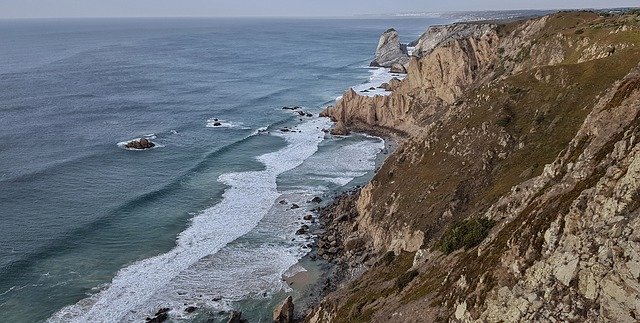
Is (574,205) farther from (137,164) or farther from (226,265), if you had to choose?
(137,164)

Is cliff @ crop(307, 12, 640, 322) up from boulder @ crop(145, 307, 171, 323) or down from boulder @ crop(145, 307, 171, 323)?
up

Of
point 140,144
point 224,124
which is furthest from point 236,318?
point 224,124

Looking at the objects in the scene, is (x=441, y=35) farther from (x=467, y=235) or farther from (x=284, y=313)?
(x=467, y=235)

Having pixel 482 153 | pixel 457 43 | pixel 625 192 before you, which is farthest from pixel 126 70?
pixel 625 192

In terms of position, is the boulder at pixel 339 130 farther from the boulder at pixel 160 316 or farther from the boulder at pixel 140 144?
the boulder at pixel 160 316

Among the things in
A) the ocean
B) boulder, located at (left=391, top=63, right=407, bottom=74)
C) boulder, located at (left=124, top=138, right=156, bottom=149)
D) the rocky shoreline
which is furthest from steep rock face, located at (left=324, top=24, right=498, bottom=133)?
boulder, located at (left=391, top=63, right=407, bottom=74)

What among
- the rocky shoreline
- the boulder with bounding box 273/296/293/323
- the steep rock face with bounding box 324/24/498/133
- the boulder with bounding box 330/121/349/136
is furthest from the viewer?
the boulder with bounding box 330/121/349/136

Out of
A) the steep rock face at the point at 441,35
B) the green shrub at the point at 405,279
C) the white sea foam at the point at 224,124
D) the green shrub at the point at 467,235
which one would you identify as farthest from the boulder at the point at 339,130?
the green shrub at the point at 405,279

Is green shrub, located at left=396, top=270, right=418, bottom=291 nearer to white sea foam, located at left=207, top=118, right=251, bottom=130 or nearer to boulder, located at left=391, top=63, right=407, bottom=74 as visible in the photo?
white sea foam, located at left=207, top=118, right=251, bottom=130
